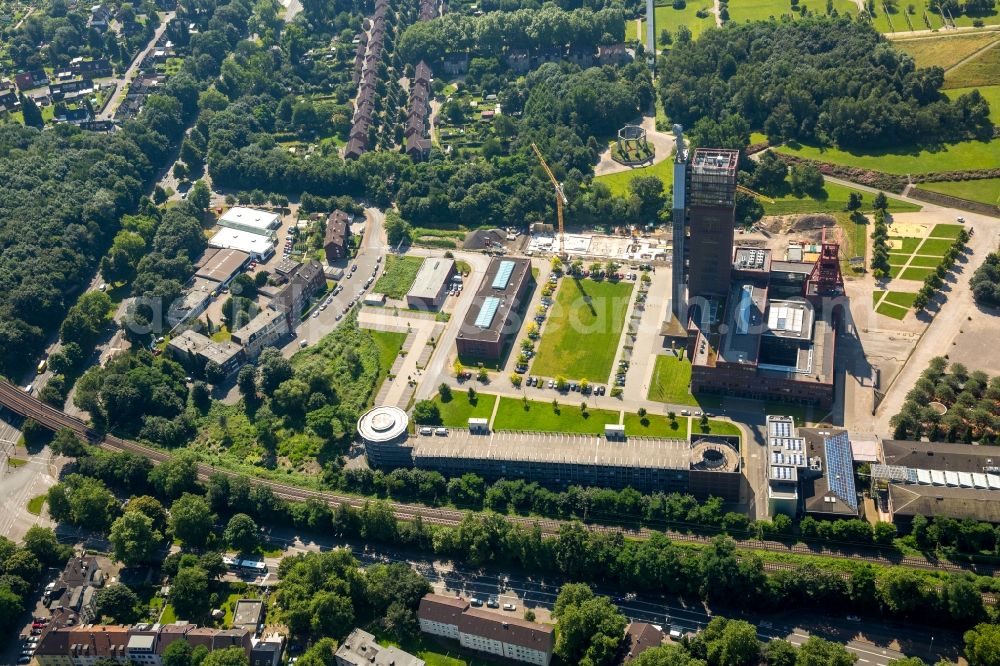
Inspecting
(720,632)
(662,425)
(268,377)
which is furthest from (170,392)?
(720,632)

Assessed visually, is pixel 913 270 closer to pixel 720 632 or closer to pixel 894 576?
pixel 894 576

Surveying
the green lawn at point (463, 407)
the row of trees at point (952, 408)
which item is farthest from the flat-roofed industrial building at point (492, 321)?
the row of trees at point (952, 408)

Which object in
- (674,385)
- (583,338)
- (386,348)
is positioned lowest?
(386,348)

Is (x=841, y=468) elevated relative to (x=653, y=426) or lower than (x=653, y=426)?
elevated

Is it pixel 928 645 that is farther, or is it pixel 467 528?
pixel 467 528

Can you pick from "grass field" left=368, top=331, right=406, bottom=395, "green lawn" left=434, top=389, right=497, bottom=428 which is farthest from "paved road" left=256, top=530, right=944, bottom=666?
"grass field" left=368, top=331, right=406, bottom=395

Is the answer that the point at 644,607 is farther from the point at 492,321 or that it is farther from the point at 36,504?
the point at 36,504

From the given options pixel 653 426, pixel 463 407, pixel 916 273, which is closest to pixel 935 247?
pixel 916 273
